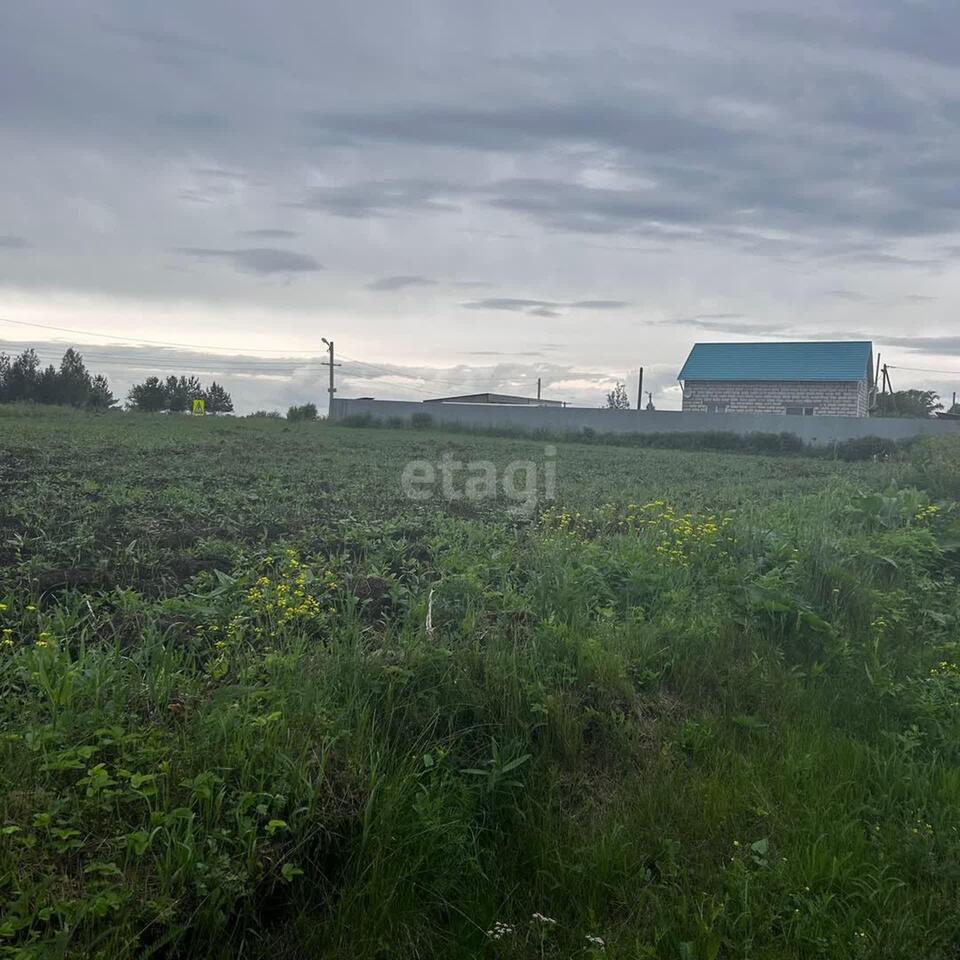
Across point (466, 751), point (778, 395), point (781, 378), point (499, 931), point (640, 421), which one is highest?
point (781, 378)

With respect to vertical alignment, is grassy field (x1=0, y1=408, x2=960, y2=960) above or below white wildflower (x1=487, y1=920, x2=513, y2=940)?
above

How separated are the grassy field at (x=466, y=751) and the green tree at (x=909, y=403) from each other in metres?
43.9

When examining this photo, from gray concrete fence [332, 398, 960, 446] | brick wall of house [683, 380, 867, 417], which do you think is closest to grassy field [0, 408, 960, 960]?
gray concrete fence [332, 398, 960, 446]

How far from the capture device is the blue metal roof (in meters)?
34.6

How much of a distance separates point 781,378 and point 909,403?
18137 millimetres

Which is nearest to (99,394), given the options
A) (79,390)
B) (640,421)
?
(79,390)

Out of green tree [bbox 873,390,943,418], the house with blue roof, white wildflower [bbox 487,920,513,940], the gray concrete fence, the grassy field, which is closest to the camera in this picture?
the grassy field

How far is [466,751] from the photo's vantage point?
142 inches

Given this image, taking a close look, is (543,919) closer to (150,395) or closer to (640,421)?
(640,421)

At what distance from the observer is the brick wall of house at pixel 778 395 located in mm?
34562

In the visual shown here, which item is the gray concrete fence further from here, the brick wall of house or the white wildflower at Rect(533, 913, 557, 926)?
the white wildflower at Rect(533, 913, 557, 926)

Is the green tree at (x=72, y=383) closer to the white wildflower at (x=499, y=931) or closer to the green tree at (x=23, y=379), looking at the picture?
the green tree at (x=23, y=379)

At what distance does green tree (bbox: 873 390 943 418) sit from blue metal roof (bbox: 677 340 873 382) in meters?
10.1

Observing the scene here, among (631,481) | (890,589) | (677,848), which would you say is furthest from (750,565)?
(631,481)
